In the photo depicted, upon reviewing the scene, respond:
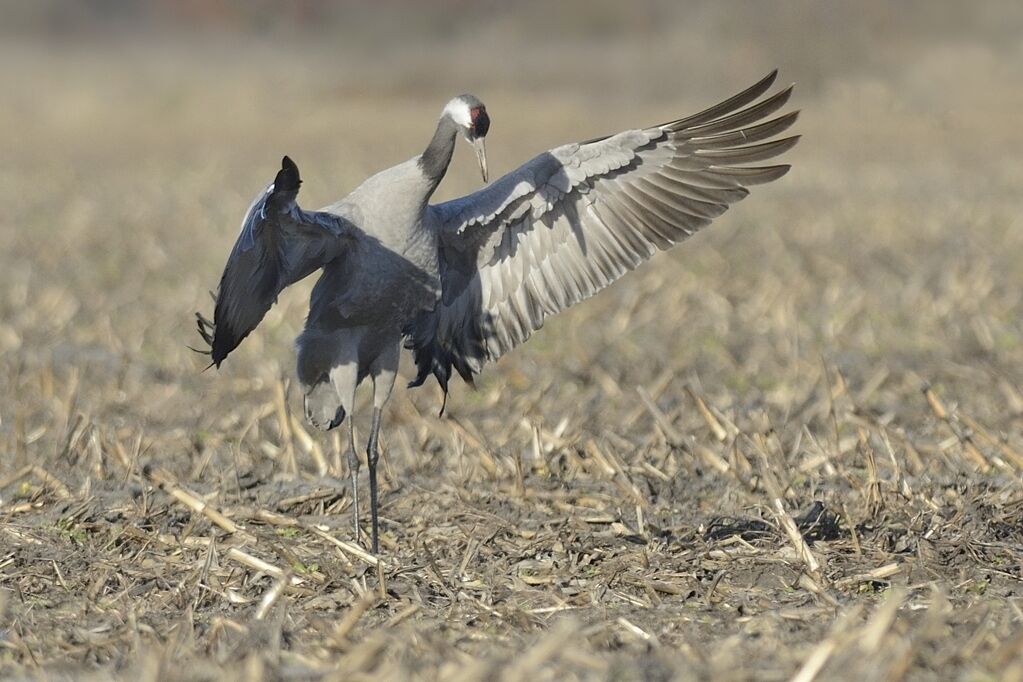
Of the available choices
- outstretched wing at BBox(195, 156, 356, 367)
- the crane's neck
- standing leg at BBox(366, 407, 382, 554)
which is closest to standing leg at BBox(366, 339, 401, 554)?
standing leg at BBox(366, 407, 382, 554)

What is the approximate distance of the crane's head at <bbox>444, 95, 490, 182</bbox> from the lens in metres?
5.24

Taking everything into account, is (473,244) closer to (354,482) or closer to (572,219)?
(572,219)

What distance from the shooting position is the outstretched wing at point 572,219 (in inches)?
211

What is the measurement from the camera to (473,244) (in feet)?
18.4

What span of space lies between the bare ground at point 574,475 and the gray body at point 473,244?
46cm

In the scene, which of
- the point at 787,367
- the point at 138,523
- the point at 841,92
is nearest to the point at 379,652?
the point at 138,523

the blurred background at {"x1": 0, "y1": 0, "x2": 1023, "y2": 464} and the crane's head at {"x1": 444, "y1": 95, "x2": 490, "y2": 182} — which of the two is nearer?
the crane's head at {"x1": 444, "y1": 95, "x2": 490, "y2": 182}

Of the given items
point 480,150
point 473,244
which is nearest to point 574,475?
point 473,244

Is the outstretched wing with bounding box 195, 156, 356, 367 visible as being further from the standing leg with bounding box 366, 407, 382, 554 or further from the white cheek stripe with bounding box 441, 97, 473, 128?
the standing leg with bounding box 366, 407, 382, 554

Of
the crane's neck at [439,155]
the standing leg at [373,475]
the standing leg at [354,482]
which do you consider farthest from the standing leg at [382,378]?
the crane's neck at [439,155]

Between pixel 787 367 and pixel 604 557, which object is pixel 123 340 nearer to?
pixel 787 367

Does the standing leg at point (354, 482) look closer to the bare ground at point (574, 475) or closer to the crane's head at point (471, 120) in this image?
the bare ground at point (574, 475)

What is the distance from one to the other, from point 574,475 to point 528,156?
43.0 ft

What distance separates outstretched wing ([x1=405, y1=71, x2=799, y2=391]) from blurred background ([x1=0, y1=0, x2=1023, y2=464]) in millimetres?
1438
